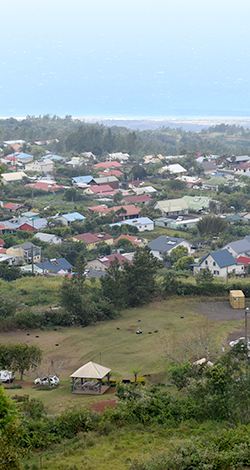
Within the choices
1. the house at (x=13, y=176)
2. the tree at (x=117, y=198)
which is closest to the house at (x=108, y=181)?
the tree at (x=117, y=198)

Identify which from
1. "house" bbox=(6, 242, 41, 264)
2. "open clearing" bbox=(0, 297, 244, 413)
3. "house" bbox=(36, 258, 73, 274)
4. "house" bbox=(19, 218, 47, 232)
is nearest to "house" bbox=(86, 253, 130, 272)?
"house" bbox=(36, 258, 73, 274)

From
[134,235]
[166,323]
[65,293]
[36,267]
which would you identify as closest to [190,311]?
[166,323]

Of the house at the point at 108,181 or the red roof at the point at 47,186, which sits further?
the house at the point at 108,181


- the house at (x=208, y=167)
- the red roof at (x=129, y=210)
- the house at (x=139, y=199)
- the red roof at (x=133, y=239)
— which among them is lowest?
the red roof at (x=133, y=239)

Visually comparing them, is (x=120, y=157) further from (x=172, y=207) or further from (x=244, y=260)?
(x=244, y=260)

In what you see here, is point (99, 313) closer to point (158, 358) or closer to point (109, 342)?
point (109, 342)

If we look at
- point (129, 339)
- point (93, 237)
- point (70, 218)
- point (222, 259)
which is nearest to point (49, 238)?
point (93, 237)

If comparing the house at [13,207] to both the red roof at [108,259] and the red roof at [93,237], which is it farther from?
the red roof at [108,259]
